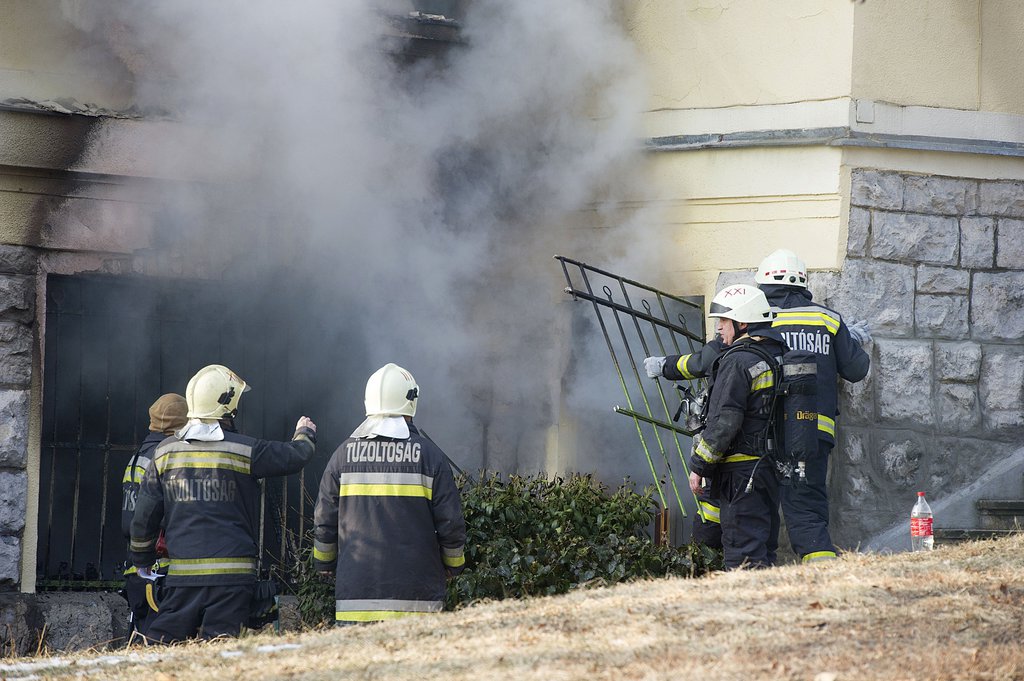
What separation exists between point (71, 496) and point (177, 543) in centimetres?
280

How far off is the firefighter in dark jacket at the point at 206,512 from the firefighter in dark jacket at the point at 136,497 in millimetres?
158

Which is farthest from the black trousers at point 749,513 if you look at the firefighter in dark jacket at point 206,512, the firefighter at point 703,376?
the firefighter in dark jacket at point 206,512

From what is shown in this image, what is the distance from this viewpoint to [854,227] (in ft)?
26.2

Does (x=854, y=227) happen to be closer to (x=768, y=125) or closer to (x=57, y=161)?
(x=768, y=125)

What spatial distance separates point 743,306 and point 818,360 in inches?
24.4

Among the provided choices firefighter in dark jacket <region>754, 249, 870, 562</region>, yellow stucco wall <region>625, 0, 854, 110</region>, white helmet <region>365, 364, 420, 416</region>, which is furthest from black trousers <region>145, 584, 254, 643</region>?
yellow stucco wall <region>625, 0, 854, 110</region>

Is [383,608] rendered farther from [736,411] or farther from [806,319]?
[806,319]

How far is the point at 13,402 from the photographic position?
306 inches

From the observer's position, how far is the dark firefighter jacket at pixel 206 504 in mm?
6449

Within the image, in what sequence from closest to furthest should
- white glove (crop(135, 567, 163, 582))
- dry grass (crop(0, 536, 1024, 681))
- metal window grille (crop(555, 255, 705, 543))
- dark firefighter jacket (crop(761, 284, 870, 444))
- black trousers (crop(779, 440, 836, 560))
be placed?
1. dry grass (crop(0, 536, 1024, 681))
2. white glove (crop(135, 567, 163, 582))
3. black trousers (crop(779, 440, 836, 560))
4. dark firefighter jacket (crop(761, 284, 870, 444))
5. metal window grille (crop(555, 255, 705, 543))

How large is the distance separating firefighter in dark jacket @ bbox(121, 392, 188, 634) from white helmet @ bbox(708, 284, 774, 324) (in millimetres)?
3008

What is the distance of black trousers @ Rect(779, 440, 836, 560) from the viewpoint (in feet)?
23.3

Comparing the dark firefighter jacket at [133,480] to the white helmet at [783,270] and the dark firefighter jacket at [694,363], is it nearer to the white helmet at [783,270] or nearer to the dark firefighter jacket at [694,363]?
the dark firefighter jacket at [694,363]

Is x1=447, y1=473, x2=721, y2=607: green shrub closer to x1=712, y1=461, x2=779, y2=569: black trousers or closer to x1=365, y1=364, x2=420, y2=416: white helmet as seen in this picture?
x1=712, y1=461, x2=779, y2=569: black trousers
